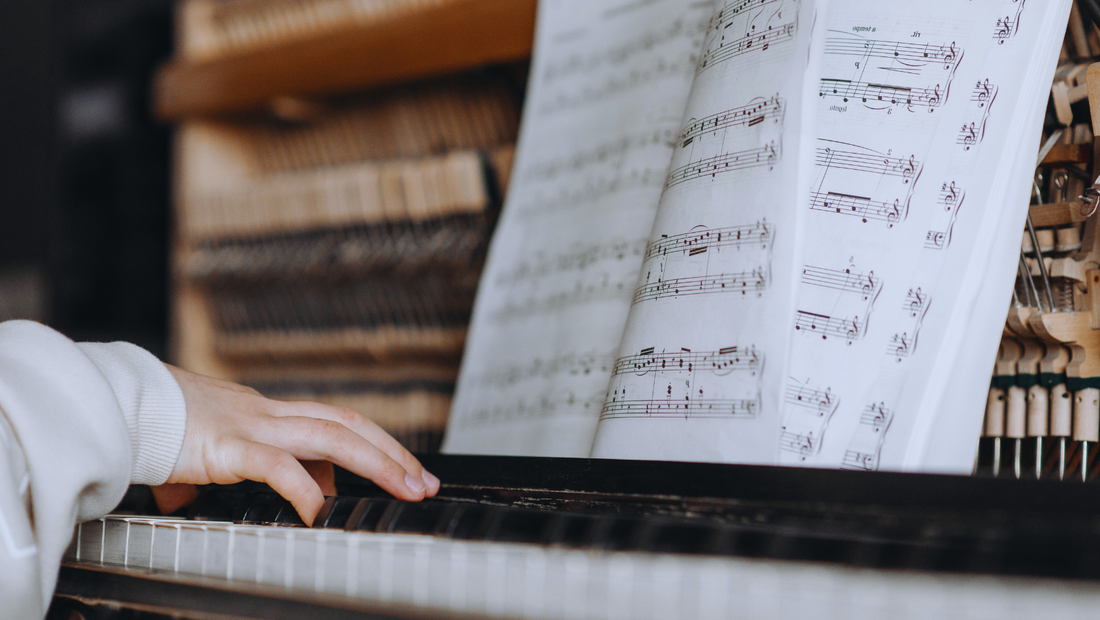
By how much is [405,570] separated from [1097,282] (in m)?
0.75

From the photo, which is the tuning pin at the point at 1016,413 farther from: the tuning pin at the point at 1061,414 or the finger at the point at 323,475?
the finger at the point at 323,475

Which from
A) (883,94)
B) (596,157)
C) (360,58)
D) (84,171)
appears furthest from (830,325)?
(84,171)

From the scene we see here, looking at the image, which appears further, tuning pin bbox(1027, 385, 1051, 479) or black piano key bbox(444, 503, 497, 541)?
tuning pin bbox(1027, 385, 1051, 479)

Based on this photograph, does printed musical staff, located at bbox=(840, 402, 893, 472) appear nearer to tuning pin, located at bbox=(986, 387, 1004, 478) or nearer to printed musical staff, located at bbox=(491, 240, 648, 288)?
tuning pin, located at bbox=(986, 387, 1004, 478)

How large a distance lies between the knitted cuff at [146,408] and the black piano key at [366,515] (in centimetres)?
21

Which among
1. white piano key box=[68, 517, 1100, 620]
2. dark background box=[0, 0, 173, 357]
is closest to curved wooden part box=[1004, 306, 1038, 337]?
white piano key box=[68, 517, 1100, 620]

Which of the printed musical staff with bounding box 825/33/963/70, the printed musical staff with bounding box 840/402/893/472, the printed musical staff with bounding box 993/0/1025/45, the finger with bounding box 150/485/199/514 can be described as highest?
the printed musical staff with bounding box 993/0/1025/45

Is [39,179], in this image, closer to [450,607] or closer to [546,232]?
[546,232]

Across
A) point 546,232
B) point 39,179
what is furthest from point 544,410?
point 39,179

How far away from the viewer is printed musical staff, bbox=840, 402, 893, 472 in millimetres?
749

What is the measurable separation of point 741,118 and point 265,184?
5.03 feet

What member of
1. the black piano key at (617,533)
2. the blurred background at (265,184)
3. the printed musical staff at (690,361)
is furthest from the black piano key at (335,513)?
the blurred background at (265,184)

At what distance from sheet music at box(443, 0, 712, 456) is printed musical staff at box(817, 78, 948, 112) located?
0.98ft

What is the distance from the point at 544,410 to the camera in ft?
3.79
